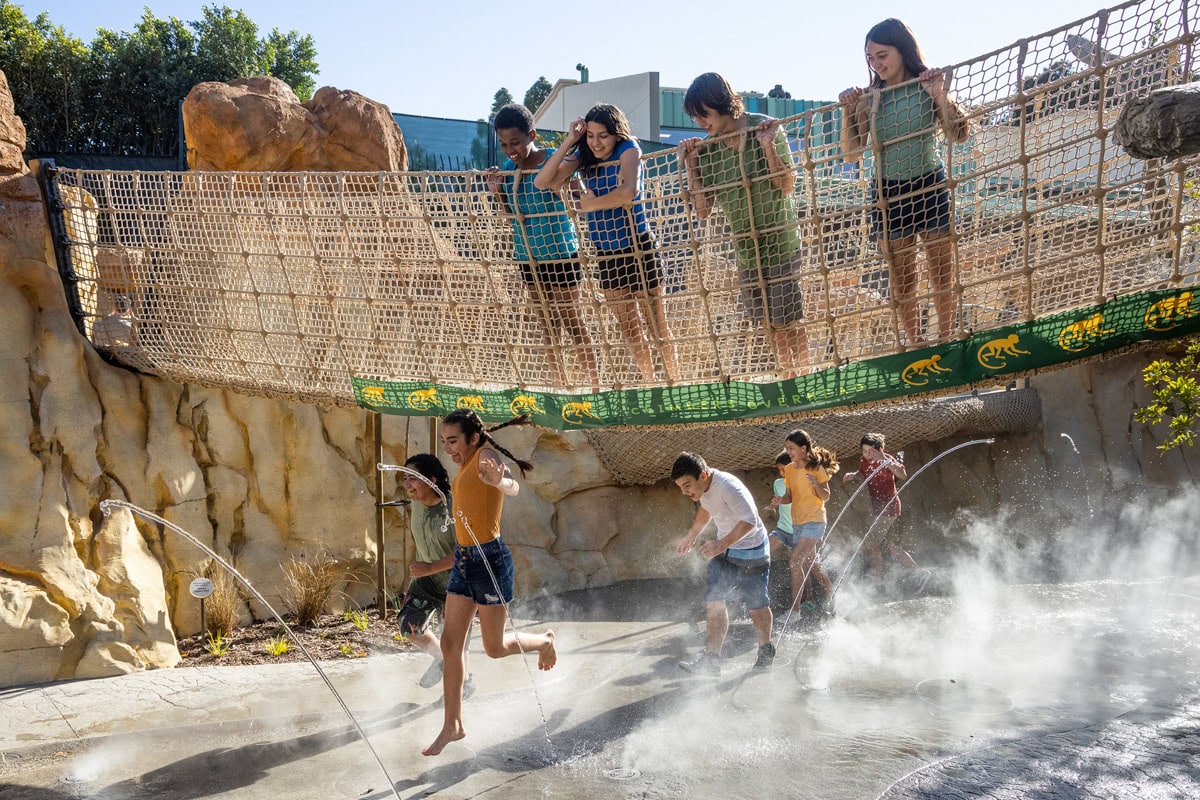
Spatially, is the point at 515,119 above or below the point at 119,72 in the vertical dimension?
below

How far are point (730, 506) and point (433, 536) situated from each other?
1526 mm

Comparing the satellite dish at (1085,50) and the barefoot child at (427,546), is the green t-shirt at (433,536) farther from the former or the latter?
the satellite dish at (1085,50)

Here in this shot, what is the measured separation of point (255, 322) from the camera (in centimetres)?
600

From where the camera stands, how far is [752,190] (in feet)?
13.6

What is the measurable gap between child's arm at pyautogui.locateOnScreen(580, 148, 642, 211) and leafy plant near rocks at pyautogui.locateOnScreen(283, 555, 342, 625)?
3887 millimetres

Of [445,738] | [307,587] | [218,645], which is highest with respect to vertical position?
[307,587]

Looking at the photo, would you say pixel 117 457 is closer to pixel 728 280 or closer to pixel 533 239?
pixel 533 239

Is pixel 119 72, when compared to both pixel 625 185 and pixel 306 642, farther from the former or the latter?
pixel 625 185

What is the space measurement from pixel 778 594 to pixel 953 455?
11.3ft

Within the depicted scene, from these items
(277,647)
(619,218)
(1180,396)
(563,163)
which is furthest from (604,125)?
(277,647)

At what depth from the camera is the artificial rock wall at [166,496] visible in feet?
18.6

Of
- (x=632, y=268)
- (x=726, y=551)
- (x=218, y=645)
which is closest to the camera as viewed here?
(x=632, y=268)

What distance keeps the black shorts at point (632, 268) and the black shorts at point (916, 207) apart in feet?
3.11

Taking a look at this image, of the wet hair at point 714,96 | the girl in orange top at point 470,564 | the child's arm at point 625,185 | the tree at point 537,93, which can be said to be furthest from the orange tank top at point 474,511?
the tree at point 537,93
